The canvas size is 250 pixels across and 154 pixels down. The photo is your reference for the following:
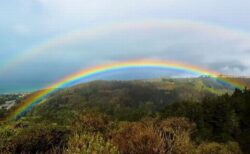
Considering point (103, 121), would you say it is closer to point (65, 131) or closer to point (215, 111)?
point (65, 131)

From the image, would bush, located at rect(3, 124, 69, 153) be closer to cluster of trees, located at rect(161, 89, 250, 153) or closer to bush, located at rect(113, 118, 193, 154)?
bush, located at rect(113, 118, 193, 154)

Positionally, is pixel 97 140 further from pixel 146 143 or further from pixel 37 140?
pixel 37 140

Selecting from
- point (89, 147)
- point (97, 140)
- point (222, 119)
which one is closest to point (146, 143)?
point (97, 140)

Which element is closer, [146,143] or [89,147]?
[89,147]

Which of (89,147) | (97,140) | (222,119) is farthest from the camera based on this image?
(222,119)

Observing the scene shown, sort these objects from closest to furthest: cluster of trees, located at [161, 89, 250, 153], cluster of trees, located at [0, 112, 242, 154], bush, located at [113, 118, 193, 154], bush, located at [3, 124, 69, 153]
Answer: cluster of trees, located at [0, 112, 242, 154]
bush, located at [113, 118, 193, 154]
bush, located at [3, 124, 69, 153]
cluster of trees, located at [161, 89, 250, 153]

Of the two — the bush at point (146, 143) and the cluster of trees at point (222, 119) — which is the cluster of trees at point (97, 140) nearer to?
the bush at point (146, 143)

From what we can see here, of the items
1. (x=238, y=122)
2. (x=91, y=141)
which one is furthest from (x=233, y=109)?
(x=91, y=141)

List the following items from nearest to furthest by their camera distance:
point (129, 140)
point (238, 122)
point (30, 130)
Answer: point (129, 140) < point (30, 130) < point (238, 122)

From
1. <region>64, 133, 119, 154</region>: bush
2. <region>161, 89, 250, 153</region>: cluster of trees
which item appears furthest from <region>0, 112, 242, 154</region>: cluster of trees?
<region>161, 89, 250, 153</region>: cluster of trees

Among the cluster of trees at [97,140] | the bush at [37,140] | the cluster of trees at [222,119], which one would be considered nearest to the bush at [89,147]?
the cluster of trees at [97,140]

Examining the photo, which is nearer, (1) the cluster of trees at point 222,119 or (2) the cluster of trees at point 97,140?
(2) the cluster of trees at point 97,140
